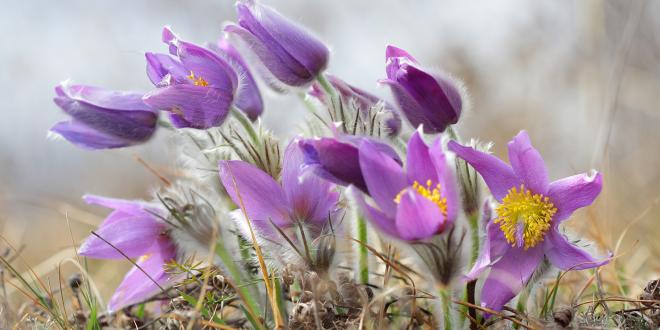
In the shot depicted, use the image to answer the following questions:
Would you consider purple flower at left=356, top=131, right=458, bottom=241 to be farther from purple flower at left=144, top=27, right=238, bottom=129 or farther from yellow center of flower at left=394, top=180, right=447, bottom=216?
purple flower at left=144, top=27, right=238, bottom=129

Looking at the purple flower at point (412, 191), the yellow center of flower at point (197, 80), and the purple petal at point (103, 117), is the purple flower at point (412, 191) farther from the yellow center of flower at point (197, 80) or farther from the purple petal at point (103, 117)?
the purple petal at point (103, 117)

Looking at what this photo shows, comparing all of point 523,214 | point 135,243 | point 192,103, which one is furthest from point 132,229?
point 523,214

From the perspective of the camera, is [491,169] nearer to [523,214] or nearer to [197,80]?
[523,214]

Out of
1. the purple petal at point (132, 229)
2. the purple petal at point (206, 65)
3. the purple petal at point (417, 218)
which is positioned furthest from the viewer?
the purple petal at point (132, 229)

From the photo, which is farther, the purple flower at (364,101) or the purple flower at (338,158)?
the purple flower at (364,101)

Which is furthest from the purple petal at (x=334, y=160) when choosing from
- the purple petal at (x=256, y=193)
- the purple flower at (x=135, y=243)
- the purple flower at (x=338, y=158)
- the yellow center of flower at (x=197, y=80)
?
the purple flower at (x=135, y=243)

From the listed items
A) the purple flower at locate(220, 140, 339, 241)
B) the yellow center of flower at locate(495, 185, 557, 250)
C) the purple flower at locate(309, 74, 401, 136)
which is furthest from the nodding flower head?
the yellow center of flower at locate(495, 185, 557, 250)
